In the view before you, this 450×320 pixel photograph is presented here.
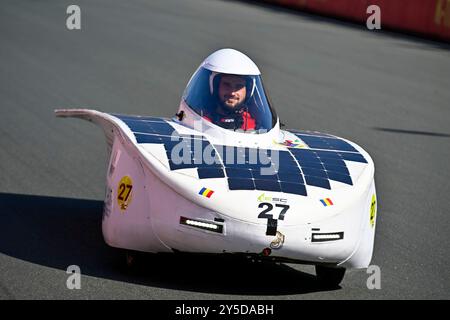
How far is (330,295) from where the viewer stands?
6559 millimetres

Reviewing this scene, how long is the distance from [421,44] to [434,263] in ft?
53.6

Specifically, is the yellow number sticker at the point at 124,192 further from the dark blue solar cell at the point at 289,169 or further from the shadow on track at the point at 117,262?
the dark blue solar cell at the point at 289,169

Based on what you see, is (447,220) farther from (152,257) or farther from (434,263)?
(152,257)

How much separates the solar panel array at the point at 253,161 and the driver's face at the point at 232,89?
0.55 metres

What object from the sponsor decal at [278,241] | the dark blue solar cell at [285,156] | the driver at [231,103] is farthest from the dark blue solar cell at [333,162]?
the sponsor decal at [278,241]

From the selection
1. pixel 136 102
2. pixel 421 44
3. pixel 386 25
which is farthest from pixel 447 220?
pixel 386 25

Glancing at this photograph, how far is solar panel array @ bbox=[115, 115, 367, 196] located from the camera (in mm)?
6418

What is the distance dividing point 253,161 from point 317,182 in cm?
48

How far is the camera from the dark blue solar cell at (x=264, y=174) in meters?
6.48

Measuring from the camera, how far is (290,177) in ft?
21.5

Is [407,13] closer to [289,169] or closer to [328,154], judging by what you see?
[328,154]

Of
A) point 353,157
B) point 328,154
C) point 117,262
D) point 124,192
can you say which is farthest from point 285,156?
point 117,262

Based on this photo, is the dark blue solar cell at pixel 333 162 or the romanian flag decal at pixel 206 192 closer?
the romanian flag decal at pixel 206 192

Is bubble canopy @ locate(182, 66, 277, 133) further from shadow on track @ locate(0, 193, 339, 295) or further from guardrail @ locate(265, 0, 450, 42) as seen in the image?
guardrail @ locate(265, 0, 450, 42)
